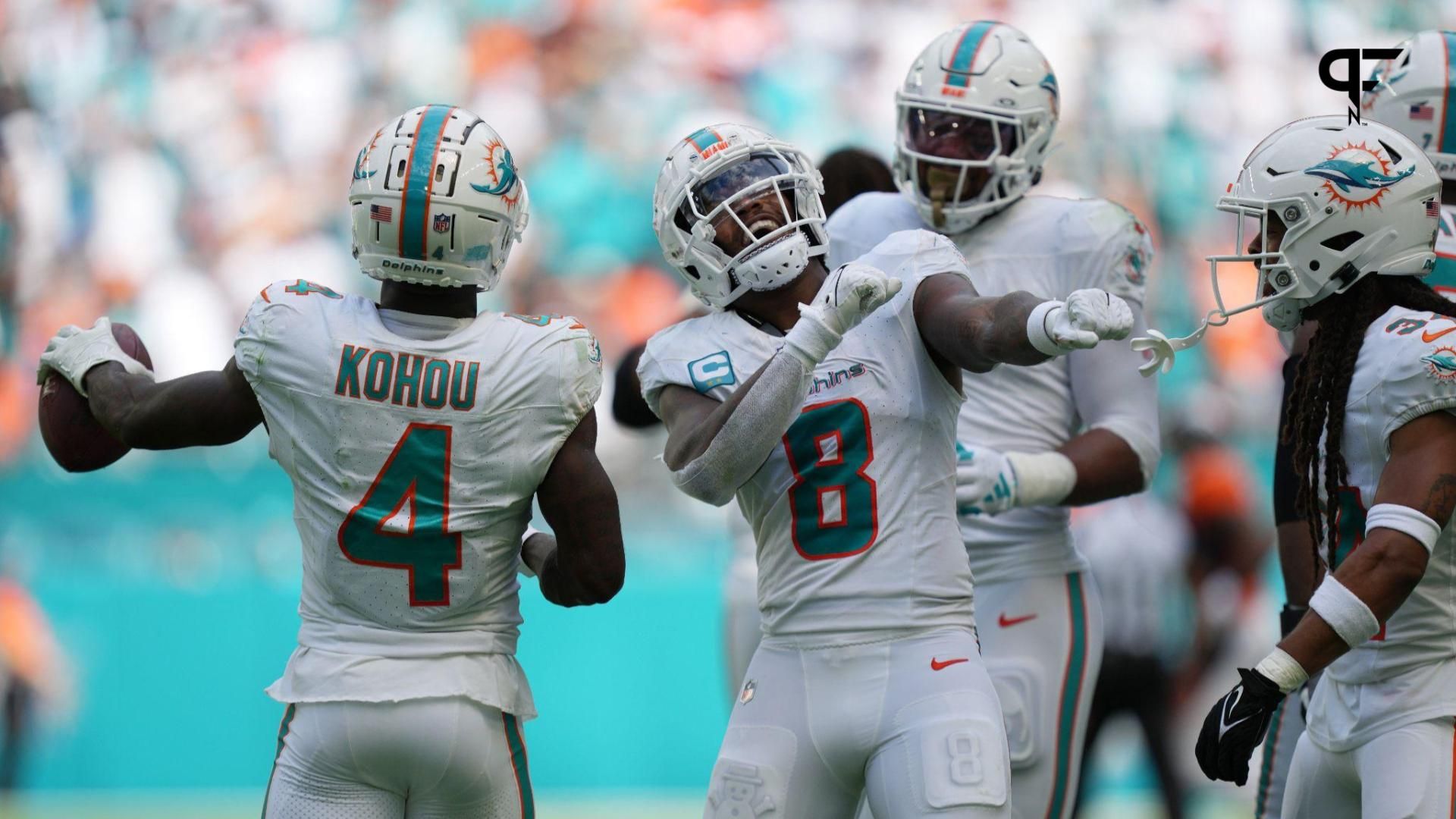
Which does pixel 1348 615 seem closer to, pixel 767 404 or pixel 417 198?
pixel 767 404

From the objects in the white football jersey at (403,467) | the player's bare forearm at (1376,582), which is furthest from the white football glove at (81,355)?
the player's bare forearm at (1376,582)

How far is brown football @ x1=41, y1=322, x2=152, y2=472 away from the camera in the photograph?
3213 mm

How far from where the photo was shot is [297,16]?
998cm

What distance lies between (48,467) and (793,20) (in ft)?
16.2

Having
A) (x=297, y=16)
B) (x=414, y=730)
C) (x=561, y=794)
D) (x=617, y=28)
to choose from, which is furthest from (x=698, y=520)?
(x=414, y=730)

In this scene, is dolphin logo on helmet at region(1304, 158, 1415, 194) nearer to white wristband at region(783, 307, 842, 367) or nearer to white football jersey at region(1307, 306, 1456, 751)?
white football jersey at region(1307, 306, 1456, 751)

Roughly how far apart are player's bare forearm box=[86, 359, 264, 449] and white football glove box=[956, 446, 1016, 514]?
1433 mm

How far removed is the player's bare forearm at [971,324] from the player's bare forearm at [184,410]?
1224mm

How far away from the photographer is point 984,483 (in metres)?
3.51

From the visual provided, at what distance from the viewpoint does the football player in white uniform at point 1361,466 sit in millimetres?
2777

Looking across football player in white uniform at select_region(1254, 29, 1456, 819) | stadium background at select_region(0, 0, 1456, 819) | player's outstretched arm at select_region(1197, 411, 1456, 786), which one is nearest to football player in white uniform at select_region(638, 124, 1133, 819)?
player's outstretched arm at select_region(1197, 411, 1456, 786)

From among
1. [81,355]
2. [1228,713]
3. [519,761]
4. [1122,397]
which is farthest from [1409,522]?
[81,355]

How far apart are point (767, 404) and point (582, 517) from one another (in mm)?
464

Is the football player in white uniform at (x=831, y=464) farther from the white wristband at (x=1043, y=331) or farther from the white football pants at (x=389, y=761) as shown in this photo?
the white football pants at (x=389, y=761)
